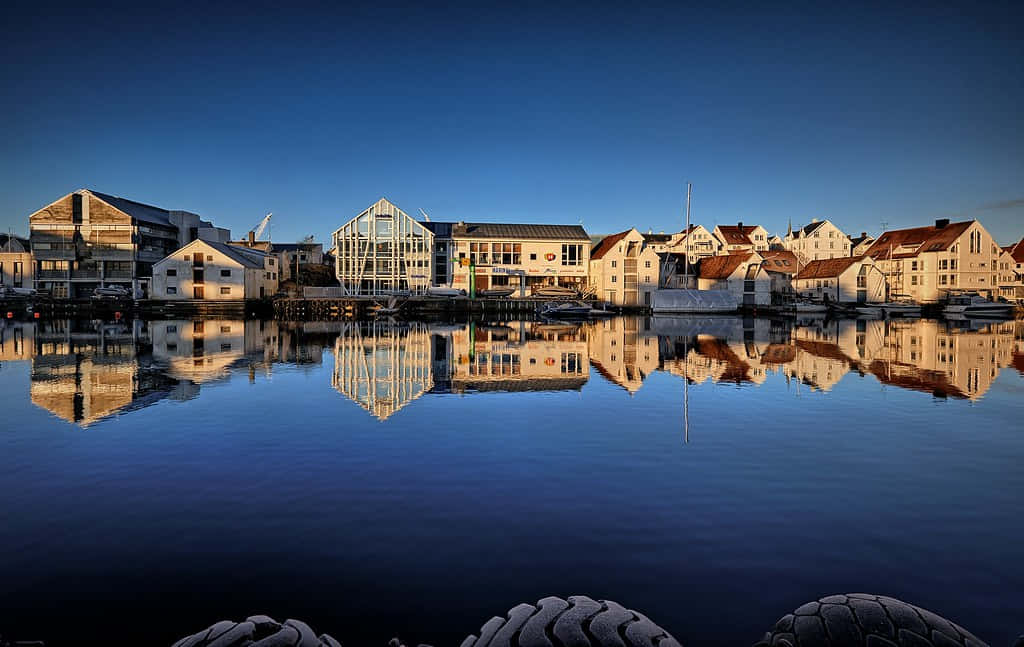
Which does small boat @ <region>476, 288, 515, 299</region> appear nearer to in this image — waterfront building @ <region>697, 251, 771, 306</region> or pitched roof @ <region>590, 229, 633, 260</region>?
pitched roof @ <region>590, 229, 633, 260</region>

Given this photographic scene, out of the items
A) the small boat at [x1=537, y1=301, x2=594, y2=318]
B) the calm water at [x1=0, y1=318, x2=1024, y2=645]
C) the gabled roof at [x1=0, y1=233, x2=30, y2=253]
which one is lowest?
the calm water at [x1=0, y1=318, x2=1024, y2=645]

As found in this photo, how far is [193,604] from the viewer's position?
5.30 metres

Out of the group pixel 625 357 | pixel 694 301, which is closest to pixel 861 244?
pixel 694 301

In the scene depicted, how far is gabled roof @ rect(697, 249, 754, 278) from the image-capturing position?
74.0 meters

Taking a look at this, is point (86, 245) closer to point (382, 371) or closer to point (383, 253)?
point (383, 253)

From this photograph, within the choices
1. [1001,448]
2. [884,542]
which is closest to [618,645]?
[884,542]

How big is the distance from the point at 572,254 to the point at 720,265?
18.4m

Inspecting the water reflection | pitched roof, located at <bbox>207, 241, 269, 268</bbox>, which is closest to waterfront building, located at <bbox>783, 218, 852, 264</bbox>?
the water reflection

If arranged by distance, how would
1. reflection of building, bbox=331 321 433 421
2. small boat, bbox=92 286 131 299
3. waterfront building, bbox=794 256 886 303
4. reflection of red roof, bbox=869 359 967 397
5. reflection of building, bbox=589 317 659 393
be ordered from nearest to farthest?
1. reflection of building, bbox=331 321 433 421
2. reflection of red roof, bbox=869 359 967 397
3. reflection of building, bbox=589 317 659 393
4. small boat, bbox=92 286 131 299
5. waterfront building, bbox=794 256 886 303

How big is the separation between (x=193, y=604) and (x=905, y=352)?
3298 cm

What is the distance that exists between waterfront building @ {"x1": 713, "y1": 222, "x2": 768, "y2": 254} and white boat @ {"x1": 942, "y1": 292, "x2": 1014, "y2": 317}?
2818 centimetres

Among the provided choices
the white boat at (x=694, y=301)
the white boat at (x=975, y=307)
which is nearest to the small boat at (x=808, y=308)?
the white boat at (x=694, y=301)

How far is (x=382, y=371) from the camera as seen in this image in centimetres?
2191

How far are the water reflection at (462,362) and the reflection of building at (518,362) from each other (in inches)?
2.5
